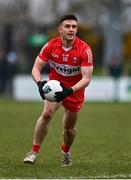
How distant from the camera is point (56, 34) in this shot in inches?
2104

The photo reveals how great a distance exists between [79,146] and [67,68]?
4.08 metres

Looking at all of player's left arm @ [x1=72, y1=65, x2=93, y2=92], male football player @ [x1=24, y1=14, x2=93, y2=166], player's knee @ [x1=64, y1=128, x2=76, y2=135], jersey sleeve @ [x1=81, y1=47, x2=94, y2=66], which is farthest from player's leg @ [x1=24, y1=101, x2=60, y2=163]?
jersey sleeve @ [x1=81, y1=47, x2=94, y2=66]

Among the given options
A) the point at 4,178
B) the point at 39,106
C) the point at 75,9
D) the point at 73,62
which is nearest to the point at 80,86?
the point at 73,62

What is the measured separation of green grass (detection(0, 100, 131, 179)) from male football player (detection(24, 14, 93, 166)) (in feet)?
1.91

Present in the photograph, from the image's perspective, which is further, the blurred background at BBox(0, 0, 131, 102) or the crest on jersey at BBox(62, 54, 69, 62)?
the blurred background at BBox(0, 0, 131, 102)

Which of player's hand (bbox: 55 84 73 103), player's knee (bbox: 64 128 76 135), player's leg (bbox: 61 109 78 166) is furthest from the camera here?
player's knee (bbox: 64 128 76 135)

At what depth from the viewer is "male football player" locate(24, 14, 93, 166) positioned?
1105 cm

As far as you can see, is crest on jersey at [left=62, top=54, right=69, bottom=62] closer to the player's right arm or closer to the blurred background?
the player's right arm

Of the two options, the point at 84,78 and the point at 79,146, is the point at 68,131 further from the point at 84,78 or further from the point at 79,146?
the point at 79,146

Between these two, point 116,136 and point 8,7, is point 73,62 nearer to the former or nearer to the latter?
point 116,136

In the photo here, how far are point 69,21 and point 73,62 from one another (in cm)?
60

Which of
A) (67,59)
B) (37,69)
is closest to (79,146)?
(37,69)

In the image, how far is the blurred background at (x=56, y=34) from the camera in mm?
34906

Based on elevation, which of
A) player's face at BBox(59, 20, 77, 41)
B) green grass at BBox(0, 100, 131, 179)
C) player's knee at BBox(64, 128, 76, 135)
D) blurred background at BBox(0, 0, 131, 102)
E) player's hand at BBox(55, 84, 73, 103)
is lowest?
Result: blurred background at BBox(0, 0, 131, 102)
